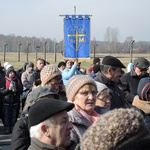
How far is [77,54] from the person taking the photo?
10203mm

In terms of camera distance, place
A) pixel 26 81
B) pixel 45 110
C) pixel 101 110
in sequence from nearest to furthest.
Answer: pixel 45 110
pixel 101 110
pixel 26 81

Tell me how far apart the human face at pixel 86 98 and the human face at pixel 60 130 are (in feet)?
2.59

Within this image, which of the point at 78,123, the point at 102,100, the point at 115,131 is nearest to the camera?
the point at 115,131

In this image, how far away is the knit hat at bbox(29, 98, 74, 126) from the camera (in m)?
2.54

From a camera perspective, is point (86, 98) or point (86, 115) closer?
point (86, 115)

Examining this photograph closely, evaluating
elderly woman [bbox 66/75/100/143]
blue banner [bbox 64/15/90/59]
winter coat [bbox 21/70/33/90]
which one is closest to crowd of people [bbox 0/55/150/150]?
elderly woman [bbox 66/75/100/143]

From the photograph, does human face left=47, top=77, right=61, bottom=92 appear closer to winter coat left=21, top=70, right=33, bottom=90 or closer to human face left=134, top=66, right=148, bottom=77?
human face left=134, top=66, right=148, bottom=77

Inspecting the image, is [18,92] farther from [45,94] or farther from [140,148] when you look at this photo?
[140,148]

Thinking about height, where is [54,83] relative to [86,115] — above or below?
above

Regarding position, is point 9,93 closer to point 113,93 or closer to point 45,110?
point 113,93

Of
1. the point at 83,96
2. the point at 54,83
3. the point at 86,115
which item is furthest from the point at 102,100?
the point at 54,83

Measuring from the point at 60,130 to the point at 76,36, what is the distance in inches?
299

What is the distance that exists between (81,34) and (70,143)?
7.43 metres

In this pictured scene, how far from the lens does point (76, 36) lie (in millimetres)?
→ 10055
